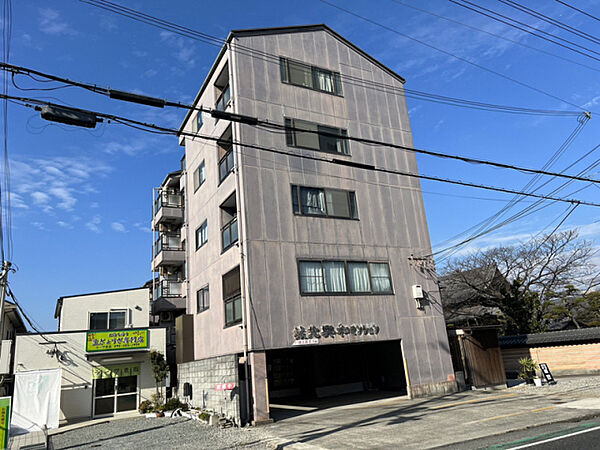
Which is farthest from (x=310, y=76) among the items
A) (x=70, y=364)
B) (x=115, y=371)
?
(x=70, y=364)

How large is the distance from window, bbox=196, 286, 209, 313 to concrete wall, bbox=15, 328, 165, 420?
442cm

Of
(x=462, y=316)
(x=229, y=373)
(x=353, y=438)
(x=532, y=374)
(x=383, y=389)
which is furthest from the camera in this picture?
(x=462, y=316)

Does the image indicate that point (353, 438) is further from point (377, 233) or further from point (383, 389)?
point (383, 389)

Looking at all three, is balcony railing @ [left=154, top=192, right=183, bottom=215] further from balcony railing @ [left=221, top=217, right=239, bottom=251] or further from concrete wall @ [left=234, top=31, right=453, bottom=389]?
concrete wall @ [left=234, top=31, right=453, bottom=389]

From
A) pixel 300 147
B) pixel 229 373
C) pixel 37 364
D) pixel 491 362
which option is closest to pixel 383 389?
pixel 491 362

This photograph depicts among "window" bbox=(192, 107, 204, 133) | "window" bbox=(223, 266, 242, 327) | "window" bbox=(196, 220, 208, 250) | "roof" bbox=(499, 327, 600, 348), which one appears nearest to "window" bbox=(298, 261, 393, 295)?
"window" bbox=(223, 266, 242, 327)

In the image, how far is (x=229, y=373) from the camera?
45.5 ft

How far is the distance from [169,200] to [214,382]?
1864 centimetres

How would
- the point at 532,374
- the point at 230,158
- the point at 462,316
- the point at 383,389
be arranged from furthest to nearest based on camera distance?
the point at 462,316, the point at 383,389, the point at 532,374, the point at 230,158

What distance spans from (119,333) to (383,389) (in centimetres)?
1321

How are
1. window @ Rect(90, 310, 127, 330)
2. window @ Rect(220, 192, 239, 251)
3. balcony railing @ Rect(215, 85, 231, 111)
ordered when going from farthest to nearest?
1. window @ Rect(90, 310, 127, 330)
2. balcony railing @ Rect(215, 85, 231, 111)
3. window @ Rect(220, 192, 239, 251)

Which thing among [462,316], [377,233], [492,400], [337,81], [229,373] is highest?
[337,81]

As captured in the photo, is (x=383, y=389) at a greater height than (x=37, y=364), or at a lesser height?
lesser

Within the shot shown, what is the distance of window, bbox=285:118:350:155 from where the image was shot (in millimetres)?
17391
